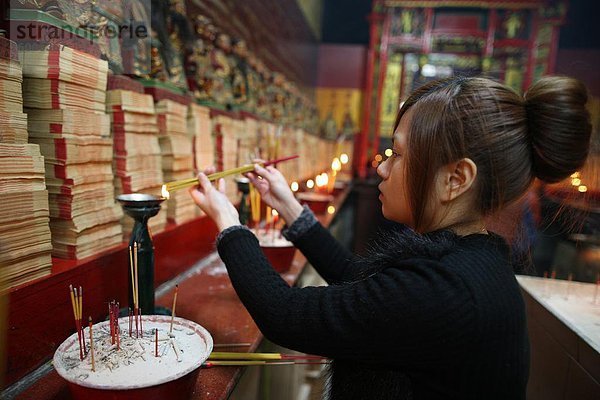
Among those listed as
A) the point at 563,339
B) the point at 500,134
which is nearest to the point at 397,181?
the point at 500,134

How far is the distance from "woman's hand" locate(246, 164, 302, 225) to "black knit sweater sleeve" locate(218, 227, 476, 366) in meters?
0.67

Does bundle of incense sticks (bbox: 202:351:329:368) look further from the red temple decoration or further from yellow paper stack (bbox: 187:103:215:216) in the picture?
the red temple decoration

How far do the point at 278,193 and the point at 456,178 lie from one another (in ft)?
2.65

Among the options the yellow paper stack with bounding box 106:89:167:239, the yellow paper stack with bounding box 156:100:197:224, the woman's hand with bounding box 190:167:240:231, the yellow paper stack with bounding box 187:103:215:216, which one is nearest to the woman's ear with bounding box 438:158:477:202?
the woman's hand with bounding box 190:167:240:231

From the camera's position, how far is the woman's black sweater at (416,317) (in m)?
0.96

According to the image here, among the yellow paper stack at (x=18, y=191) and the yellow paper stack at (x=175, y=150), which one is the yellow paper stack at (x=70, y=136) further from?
the yellow paper stack at (x=175, y=150)

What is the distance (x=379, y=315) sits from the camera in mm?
973

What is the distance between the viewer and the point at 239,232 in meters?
1.21

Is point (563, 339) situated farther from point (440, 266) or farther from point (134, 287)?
point (134, 287)

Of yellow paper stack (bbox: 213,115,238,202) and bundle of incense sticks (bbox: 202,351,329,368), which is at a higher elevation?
yellow paper stack (bbox: 213,115,238,202)

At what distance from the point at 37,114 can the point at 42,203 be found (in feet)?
1.04

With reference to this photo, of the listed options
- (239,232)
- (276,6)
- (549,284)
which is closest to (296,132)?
(276,6)

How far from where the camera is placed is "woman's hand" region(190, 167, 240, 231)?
1276 millimetres

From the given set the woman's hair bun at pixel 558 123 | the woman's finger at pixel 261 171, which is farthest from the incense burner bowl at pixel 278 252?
the woman's hair bun at pixel 558 123
